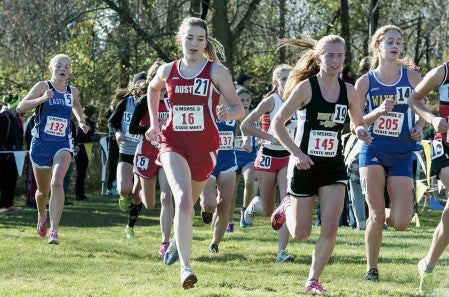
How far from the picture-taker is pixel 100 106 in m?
24.9

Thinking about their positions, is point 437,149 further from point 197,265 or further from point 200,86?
point 197,265

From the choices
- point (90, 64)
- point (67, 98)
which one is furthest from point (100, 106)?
point (67, 98)

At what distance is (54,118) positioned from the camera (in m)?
11.3

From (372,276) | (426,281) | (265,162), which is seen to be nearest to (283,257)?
(265,162)

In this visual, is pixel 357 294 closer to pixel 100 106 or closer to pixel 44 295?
pixel 44 295

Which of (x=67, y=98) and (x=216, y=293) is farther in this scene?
(x=67, y=98)

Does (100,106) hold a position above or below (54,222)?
above

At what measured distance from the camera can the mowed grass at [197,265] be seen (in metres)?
7.67

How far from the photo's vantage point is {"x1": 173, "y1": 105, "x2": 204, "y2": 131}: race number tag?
7.71m

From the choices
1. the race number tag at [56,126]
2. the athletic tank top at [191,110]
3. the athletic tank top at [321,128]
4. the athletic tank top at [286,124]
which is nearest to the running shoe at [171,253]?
the athletic tank top at [191,110]

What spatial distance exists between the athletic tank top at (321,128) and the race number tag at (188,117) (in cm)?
82

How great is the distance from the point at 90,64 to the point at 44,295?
1810cm

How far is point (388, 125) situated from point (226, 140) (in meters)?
3.68

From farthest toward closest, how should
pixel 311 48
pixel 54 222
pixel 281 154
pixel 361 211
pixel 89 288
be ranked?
1. pixel 361 211
2. pixel 54 222
3. pixel 281 154
4. pixel 311 48
5. pixel 89 288
